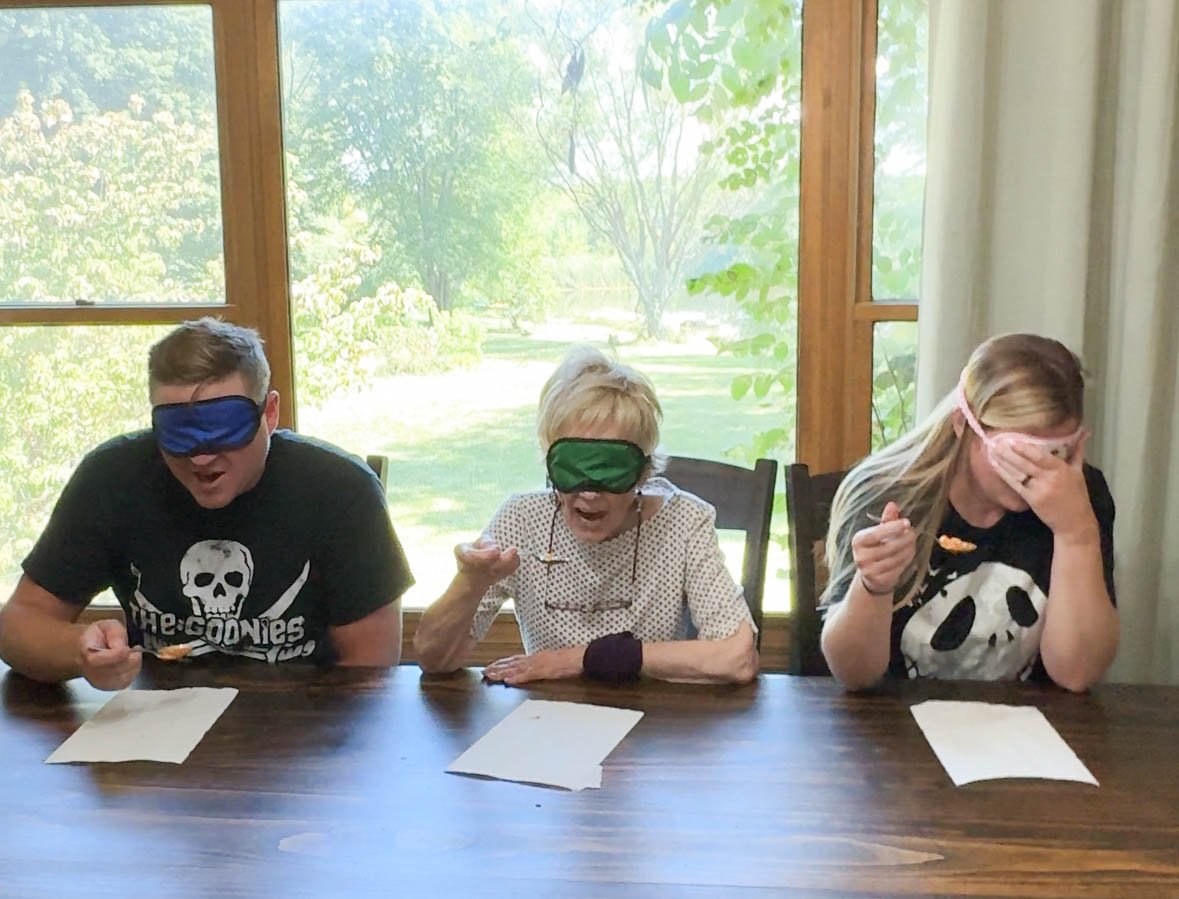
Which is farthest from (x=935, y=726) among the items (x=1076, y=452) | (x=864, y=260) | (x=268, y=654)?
(x=864, y=260)

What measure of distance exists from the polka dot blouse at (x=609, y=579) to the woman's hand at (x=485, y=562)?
0.46 ft

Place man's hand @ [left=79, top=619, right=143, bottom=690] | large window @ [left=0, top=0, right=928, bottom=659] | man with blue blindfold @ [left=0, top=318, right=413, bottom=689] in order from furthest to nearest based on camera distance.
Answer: large window @ [left=0, top=0, right=928, bottom=659] → man with blue blindfold @ [left=0, top=318, right=413, bottom=689] → man's hand @ [left=79, top=619, right=143, bottom=690]

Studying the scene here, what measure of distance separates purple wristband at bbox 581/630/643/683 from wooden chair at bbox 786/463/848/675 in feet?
1.25

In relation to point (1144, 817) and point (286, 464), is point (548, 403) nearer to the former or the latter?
point (286, 464)

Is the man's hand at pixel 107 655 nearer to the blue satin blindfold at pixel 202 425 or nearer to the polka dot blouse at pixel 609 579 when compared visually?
the blue satin blindfold at pixel 202 425

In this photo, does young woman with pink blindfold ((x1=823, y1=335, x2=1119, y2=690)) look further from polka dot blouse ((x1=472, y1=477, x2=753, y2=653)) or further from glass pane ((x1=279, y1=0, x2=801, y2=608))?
glass pane ((x1=279, y1=0, x2=801, y2=608))

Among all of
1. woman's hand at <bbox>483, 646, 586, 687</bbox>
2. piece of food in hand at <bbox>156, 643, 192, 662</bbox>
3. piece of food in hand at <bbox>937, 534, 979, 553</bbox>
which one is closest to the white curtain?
piece of food in hand at <bbox>937, 534, 979, 553</bbox>

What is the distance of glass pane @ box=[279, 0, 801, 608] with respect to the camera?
253 cm

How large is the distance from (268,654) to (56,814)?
0.57 metres

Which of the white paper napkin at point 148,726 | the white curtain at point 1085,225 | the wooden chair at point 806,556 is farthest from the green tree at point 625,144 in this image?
the white paper napkin at point 148,726

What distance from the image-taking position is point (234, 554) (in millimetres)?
1831

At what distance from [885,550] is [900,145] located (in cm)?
120

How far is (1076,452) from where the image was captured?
65.8 inches

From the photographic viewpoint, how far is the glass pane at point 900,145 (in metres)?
2.38
